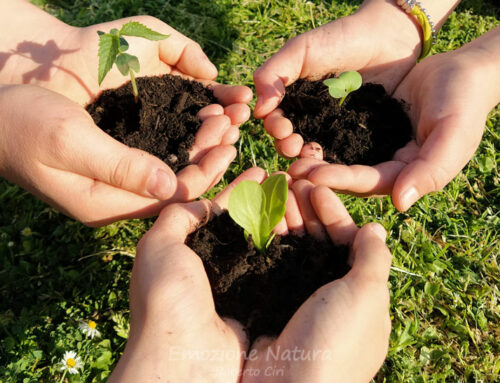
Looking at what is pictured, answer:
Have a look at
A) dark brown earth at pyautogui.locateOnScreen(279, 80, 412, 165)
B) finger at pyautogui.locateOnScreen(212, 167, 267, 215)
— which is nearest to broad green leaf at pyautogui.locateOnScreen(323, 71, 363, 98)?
dark brown earth at pyautogui.locateOnScreen(279, 80, 412, 165)

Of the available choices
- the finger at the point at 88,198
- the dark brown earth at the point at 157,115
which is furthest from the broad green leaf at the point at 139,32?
the finger at the point at 88,198

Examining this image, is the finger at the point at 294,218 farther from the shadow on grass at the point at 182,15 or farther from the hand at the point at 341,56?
the shadow on grass at the point at 182,15

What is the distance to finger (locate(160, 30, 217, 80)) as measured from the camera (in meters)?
2.30

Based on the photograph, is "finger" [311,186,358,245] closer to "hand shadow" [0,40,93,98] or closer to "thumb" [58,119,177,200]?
"thumb" [58,119,177,200]

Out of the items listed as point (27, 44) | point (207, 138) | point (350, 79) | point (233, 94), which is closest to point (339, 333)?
point (207, 138)

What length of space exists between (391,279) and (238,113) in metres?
1.10

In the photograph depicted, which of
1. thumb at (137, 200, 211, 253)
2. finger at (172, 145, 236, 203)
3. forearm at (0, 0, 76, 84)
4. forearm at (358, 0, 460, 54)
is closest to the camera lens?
thumb at (137, 200, 211, 253)

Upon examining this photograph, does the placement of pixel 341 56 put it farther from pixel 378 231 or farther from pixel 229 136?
pixel 378 231

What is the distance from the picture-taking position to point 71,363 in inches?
67.2

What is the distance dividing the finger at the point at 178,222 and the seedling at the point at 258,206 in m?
0.20

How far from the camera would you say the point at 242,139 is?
8.38ft

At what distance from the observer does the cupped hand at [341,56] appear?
212 centimetres

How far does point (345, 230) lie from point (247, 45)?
1.91 meters

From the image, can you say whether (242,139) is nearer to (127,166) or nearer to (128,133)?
(128,133)
